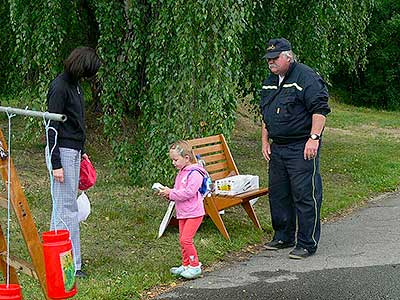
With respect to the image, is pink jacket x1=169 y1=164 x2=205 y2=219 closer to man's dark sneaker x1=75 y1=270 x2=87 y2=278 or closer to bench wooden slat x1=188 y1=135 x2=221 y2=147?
man's dark sneaker x1=75 y1=270 x2=87 y2=278

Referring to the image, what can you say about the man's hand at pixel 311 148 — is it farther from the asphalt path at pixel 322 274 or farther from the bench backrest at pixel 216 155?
the bench backrest at pixel 216 155

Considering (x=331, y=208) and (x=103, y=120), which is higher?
(x=103, y=120)

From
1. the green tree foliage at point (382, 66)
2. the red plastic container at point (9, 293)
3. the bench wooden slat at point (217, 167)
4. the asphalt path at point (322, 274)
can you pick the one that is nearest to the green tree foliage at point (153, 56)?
the bench wooden slat at point (217, 167)

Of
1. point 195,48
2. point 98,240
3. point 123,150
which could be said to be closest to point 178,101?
point 195,48

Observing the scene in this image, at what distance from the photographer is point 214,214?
7.37 m

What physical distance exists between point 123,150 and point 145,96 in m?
0.82

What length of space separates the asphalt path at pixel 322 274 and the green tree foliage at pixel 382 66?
69.4 ft

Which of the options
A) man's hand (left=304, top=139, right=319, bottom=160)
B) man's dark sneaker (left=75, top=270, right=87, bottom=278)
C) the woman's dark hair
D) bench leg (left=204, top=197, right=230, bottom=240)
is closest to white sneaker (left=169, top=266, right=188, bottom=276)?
man's dark sneaker (left=75, top=270, right=87, bottom=278)

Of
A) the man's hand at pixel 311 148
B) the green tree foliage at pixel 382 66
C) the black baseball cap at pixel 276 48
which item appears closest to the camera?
the man's hand at pixel 311 148

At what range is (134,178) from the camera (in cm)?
990

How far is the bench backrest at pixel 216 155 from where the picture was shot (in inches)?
310

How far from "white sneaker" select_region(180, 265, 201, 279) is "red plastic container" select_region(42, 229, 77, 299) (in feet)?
6.44

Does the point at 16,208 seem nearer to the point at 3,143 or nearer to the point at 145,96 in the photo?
the point at 3,143

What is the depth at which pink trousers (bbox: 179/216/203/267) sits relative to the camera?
6250 mm
